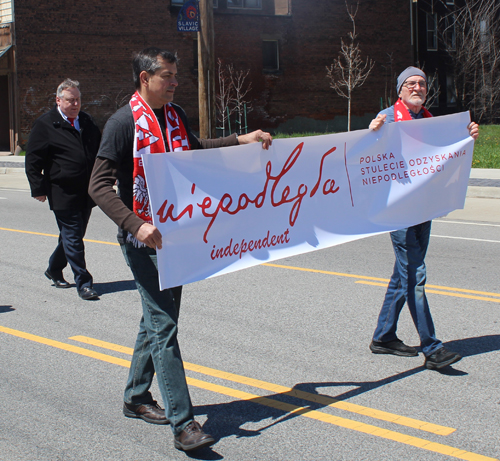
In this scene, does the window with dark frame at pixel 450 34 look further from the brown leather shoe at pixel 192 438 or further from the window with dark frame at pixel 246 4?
the brown leather shoe at pixel 192 438

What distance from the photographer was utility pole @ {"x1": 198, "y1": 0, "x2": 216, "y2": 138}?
1496 cm

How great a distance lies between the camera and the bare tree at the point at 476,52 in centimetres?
3988

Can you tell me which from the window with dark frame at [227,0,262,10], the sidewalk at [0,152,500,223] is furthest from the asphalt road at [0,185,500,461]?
the window with dark frame at [227,0,262,10]

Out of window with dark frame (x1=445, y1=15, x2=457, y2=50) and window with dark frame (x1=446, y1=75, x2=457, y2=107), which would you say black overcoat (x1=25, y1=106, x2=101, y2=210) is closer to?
window with dark frame (x1=445, y1=15, x2=457, y2=50)

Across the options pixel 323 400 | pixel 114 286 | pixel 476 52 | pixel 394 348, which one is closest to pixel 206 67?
pixel 114 286

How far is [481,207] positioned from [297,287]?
23.9ft

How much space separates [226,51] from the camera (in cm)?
3416

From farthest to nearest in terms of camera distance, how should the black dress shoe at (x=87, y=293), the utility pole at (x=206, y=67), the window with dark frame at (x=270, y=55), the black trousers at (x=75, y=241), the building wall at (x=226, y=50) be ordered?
the window with dark frame at (x=270, y=55)
the building wall at (x=226, y=50)
the utility pole at (x=206, y=67)
the black trousers at (x=75, y=241)
the black dress shoe at (x=87, y=293)

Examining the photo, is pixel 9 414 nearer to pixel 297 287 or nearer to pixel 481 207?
pixel 297 287

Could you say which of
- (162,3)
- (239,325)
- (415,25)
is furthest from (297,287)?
(415,25)

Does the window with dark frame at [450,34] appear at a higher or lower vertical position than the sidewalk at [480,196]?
higher

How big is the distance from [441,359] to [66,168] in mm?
4384

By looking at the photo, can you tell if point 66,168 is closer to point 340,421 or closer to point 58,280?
point 58,280

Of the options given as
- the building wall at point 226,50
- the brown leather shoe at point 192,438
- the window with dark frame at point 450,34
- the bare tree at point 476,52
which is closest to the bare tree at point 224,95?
the building wall at point 226,50
